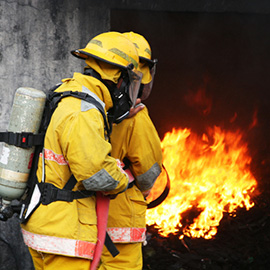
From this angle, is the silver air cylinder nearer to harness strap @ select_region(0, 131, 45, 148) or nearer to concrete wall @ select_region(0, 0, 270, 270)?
harness strap @ select_region(0, 131, 45, 148)

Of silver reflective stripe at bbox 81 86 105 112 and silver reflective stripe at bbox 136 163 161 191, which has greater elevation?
silver reflective stripe at bbox 81 86 105 112

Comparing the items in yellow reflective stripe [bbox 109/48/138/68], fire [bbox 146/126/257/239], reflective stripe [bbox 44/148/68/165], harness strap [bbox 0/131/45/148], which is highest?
yellow reflective stripe [bbox 109/48/138/68]

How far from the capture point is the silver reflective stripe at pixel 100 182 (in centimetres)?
311

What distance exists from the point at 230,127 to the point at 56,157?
4.64 meters

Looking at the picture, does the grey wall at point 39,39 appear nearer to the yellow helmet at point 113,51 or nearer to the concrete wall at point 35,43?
the concrete wall at point 35,43

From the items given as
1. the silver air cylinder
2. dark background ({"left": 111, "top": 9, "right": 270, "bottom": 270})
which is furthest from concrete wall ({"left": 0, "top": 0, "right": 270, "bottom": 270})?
the silver air cylinder

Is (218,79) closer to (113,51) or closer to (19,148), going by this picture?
(113,51)

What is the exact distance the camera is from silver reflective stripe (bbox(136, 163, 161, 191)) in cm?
420

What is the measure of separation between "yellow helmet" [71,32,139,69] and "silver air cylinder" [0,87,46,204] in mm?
456

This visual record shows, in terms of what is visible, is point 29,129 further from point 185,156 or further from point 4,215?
point 185,156

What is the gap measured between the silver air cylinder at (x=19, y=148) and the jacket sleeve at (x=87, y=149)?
0.30 m

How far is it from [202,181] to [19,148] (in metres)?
3.95

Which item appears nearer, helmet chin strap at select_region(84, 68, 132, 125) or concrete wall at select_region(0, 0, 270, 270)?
helmet chin strap at select_region(84, 68, 132, 125)

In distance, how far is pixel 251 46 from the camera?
23.5 ft
